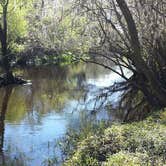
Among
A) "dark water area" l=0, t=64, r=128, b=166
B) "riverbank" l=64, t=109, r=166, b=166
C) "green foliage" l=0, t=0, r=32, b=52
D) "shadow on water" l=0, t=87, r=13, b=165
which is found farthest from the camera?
"green foliage" l=0, t=0, r=32, b=52

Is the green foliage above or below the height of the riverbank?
above

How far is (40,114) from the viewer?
2042 cm

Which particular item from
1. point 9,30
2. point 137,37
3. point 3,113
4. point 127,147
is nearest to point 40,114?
point 3,113

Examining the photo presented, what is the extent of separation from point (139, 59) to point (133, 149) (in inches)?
232

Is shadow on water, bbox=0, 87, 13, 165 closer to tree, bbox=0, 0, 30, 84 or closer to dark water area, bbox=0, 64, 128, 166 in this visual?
dark water area, bbox=0, 64, 128, 166

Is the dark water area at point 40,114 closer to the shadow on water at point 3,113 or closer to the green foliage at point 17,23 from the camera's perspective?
the shadow on water at point 3,113

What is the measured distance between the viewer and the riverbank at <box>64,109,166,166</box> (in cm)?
874

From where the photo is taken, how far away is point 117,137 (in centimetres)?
1097

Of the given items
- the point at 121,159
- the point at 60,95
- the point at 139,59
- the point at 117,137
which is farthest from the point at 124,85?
the point at 121,159

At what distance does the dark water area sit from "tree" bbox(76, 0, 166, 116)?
2538 mm

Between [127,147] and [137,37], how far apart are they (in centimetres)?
569

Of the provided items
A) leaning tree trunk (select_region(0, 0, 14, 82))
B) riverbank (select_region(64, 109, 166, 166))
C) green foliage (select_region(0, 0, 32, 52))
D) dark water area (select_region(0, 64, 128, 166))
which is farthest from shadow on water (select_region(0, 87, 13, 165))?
green foliage (select_region(0, 0, 32, 52))

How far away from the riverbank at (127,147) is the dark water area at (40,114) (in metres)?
2.21

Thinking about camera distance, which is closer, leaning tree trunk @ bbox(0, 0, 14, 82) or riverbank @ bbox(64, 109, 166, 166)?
riverbank @ bbox(64, 109, 166, 166)
